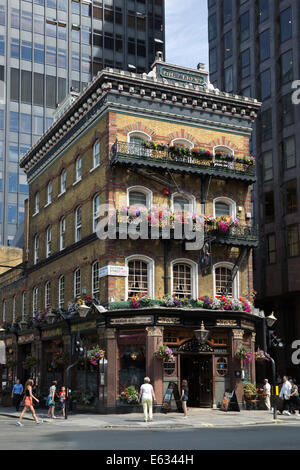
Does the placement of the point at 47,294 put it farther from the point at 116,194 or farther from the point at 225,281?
the point at 225,281

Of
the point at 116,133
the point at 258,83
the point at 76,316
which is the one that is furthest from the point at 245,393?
the point at 258,83

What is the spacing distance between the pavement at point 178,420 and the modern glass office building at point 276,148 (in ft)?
70.3

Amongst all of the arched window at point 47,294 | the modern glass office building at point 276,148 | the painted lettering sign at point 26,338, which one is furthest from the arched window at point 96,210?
the modern glass office building at point 276,148

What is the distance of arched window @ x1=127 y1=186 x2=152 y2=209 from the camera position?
32156 mm

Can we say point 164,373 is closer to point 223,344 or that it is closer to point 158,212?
point 223,344

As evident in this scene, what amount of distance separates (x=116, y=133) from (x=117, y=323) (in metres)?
9.28

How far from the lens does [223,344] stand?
31547mm

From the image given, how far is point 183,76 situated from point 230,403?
55.9 feet

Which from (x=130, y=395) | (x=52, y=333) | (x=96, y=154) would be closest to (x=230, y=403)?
(x=130, y=395)

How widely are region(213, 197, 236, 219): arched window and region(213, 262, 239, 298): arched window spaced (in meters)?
2.70

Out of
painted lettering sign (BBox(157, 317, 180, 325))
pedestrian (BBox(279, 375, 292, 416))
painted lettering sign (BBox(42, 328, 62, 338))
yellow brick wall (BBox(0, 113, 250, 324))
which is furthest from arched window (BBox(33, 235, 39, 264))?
pedestrian (BBox(279, 375, 292, 416))

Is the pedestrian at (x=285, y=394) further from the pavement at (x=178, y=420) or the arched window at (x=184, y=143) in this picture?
the arched window at (x=184, y=143)

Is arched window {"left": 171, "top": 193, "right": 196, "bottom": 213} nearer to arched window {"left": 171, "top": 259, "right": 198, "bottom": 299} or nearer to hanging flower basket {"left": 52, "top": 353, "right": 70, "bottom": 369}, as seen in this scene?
arched window {"left": 171, "top": 259, "right": 198, "bottom": 299}

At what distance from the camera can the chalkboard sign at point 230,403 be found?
94.8ft
